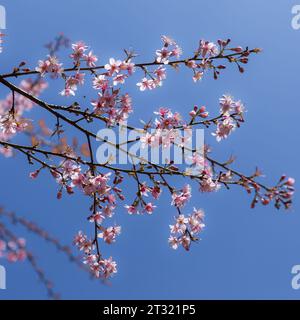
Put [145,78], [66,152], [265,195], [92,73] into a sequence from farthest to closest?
[145,78] < [92,73] < [66,152] < [265,195]

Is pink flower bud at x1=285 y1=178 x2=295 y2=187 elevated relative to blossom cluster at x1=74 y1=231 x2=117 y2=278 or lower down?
elevated

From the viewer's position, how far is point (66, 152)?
5.04 meters

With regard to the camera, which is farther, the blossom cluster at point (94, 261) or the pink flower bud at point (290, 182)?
the blossom cluster at point (94, 261)

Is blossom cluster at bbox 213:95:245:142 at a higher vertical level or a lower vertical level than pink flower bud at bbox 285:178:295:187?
higher

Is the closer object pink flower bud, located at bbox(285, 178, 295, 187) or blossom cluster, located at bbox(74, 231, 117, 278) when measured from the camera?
pink flower bud, located at bbox(285, 178, 295, 187)

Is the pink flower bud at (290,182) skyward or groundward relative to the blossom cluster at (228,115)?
groundward

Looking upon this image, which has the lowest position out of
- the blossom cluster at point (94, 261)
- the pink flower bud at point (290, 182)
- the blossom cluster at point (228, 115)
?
the blossom cluster at point (94, 261)

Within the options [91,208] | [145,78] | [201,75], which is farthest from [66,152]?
[201,75]

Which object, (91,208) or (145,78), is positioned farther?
(145,78)

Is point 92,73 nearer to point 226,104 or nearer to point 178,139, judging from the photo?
point 178,139

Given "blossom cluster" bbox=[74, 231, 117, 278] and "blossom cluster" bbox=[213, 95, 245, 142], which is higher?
"blossom cluster" bbox=[213, 95, 245, 142]

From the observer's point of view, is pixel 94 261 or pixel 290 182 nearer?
pixel 290 182

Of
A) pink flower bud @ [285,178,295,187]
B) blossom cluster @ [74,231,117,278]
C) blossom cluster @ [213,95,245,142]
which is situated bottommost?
blossom cluster @ [74,231,117,278]

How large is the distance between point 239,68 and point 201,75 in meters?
0.57
